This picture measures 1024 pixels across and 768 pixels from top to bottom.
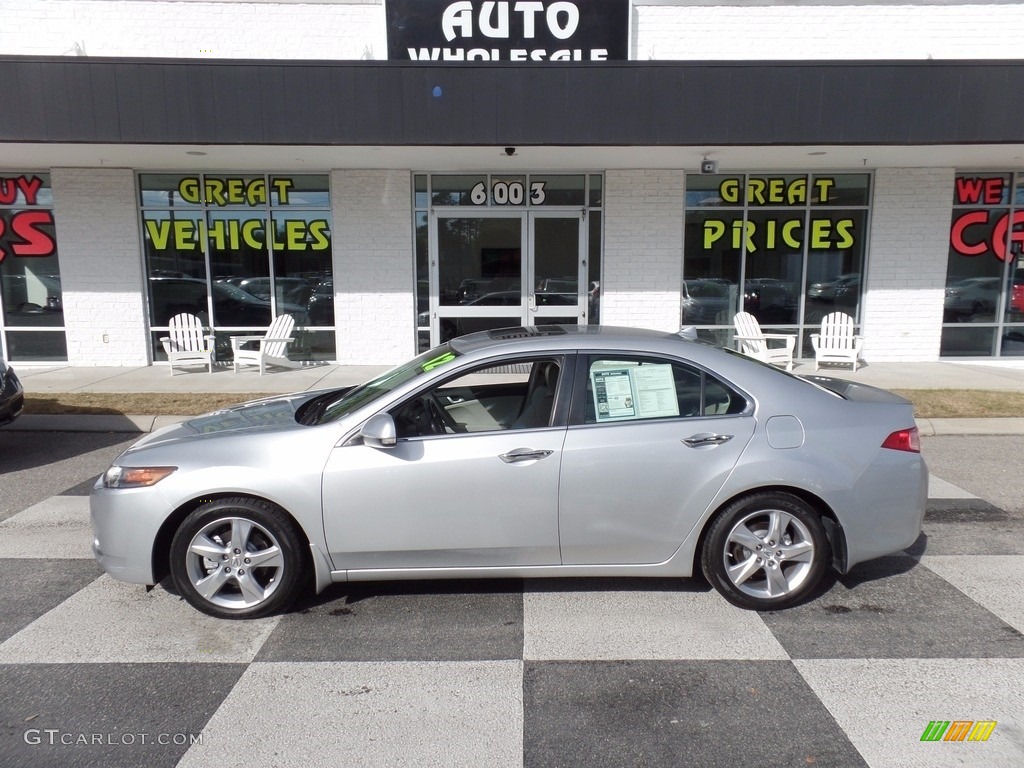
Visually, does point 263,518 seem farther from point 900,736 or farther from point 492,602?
point 900,736

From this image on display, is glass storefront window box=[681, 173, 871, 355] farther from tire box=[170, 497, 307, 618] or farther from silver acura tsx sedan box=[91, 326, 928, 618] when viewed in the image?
tire box=[170, 497, 307, 618]

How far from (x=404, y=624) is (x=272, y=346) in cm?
896

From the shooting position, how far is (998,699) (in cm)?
308

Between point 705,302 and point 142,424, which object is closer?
point 142,424

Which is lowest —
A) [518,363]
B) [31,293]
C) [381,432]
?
[381,432]

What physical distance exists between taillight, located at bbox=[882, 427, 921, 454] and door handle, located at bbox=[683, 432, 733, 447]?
867 millimetres

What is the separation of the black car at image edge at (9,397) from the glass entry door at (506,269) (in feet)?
20.3

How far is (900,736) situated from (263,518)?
3.00m

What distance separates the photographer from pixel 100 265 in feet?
39.5

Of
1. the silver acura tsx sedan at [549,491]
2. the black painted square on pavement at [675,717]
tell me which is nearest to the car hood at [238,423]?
the silver acura tsx sedan at [549,491]

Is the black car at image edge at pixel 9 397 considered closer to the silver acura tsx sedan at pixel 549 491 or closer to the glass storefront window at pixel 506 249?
the silver acura tsx sedan at pixel 549 491

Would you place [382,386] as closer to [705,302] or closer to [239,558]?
[239,558]

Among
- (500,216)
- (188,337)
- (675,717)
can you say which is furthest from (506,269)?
(675,717)

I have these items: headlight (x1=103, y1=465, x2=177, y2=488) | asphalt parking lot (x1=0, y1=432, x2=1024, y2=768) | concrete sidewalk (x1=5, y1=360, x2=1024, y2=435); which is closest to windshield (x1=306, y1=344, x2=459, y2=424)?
headlight (x1=103, y1=465, x2=177, y2=488)
